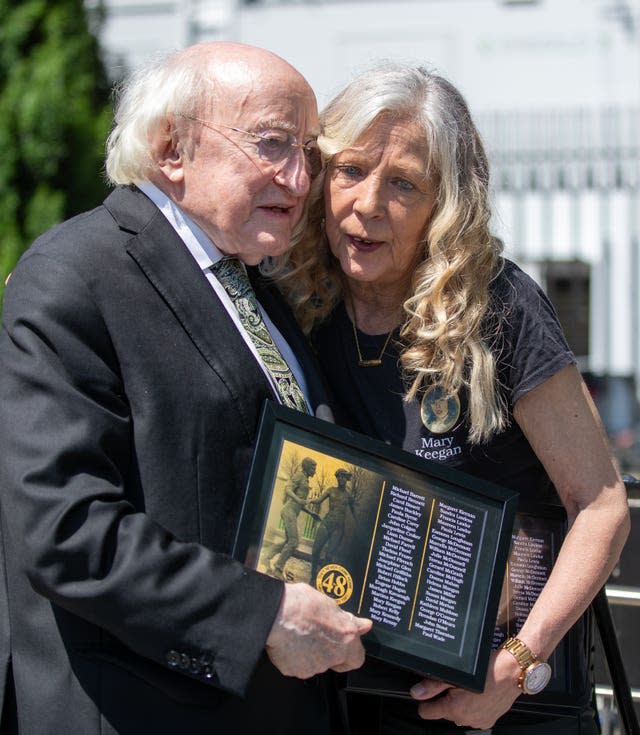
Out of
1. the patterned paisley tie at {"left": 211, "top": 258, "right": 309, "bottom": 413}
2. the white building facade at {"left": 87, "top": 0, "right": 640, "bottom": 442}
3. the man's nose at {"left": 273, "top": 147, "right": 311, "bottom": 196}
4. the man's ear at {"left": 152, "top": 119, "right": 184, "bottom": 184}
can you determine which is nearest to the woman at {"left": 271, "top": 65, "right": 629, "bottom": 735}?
the man's nose at {"left": 273, "top": 147, "right": 311, "bottom": 196}

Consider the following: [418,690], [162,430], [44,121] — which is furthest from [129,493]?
[44,121]

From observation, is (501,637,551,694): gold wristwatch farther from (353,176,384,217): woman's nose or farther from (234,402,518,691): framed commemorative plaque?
(353,176,384,217): woman's nose

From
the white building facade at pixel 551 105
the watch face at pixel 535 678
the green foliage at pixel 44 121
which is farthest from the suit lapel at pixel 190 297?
the white building facade at pixel 551 105

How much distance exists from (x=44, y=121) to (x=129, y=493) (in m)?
7.80

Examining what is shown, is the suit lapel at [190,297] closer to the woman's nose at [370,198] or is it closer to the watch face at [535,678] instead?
the woman's nose at [370,198]

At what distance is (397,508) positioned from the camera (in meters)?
2.17

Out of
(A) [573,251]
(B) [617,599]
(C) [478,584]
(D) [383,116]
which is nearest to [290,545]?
(C) [478,584]

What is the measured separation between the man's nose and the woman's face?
150mm

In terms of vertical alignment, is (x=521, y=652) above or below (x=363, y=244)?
below

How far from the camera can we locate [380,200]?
2.50 m

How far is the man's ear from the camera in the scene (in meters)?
2.32

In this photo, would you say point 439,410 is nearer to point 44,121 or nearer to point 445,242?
point 445,242

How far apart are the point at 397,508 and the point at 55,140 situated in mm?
7917

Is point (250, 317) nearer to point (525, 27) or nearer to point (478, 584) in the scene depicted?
point (478, 584)
